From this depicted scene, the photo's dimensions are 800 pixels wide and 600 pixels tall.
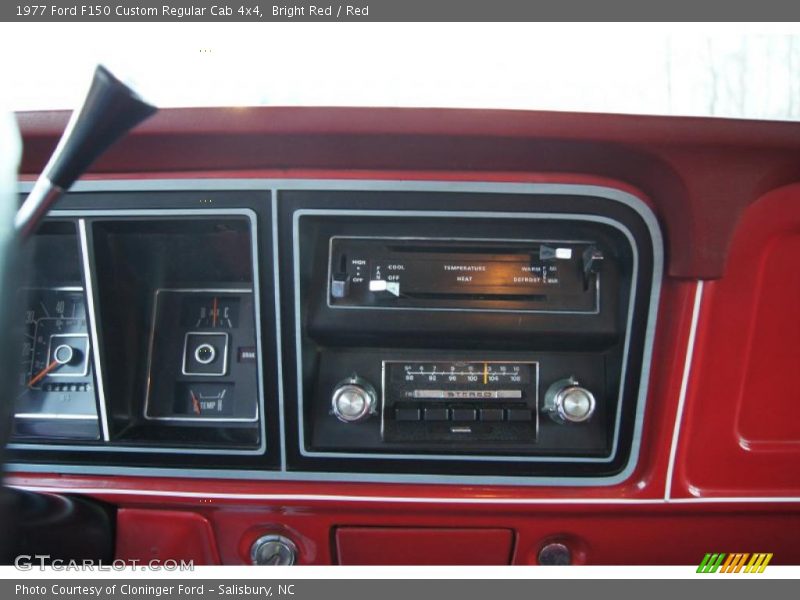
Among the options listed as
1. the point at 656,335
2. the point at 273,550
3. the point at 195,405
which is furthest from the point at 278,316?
the point at 656,335

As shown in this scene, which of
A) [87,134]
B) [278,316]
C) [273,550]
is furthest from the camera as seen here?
[273,550]

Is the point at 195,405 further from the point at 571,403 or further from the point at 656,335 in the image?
the point at 656,335

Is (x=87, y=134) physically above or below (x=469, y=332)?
above

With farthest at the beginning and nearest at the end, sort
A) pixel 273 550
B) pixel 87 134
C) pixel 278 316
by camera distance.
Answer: pixel 273 550 < pixel 278 316 < pixel 87 134

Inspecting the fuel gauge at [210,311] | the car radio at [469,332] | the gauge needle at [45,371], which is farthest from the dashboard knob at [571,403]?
the gauge needle at [45,371]

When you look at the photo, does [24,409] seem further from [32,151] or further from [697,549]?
[697,549]

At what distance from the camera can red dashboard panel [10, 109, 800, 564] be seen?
0.96 meters

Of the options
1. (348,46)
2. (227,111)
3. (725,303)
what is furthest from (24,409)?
(725,303)

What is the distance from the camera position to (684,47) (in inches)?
37.1

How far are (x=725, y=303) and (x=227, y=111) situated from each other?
3.01ft

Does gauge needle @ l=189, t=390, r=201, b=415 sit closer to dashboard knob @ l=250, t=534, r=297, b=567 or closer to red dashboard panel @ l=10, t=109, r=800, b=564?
red dashboard panel @ l=10, t=109, r=800, b=564

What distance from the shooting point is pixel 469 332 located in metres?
1.16

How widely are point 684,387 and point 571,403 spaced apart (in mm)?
210

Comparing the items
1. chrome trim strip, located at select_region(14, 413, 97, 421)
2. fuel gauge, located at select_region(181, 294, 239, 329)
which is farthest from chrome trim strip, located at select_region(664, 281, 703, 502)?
chrome trim strip, located at select_region(14, 413, 97, 421)
